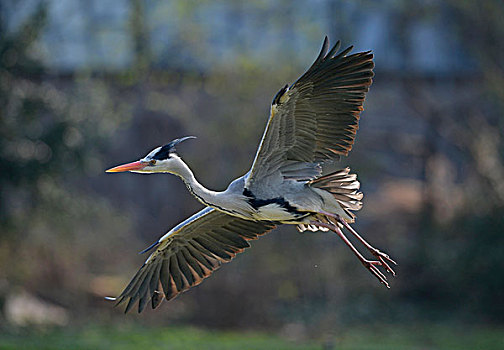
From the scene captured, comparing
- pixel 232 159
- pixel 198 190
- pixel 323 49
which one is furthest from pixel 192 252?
pixel 232 159

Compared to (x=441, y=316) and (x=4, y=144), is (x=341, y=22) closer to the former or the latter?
(x=441, y=316)

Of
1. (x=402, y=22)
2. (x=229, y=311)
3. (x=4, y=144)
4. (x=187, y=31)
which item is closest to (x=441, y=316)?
(x=229, y=311)

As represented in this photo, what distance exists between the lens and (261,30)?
50.6 ft

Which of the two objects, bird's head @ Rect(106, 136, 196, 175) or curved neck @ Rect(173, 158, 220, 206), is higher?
bird's head @ Rect(106, 136, 196, 175)

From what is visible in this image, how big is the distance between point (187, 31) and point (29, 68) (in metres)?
3.43

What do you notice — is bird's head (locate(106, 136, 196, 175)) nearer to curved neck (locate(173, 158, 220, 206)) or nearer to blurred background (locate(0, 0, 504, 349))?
curved neck (locate(173, 158, 220, 206))

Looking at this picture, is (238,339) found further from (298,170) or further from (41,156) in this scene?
(298,170)

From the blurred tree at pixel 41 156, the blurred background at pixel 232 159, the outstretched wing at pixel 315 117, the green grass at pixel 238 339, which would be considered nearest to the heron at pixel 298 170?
the outstretched wing at pixel 315 117

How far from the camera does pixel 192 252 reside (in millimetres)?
6898

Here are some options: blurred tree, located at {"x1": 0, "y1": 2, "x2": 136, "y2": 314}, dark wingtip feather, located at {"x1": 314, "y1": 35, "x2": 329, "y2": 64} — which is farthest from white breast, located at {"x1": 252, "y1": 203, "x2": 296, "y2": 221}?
blurred tree, located at {"x1": 0, "y1": 2, "x2": 136, "y2": 314}

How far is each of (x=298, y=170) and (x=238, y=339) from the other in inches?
225

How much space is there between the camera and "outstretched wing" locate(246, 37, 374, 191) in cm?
570

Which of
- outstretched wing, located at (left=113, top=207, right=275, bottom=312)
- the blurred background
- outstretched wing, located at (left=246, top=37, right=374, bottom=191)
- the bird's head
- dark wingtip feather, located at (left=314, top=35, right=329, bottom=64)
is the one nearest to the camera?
dark wingtip feather, located at (left=314, top=35, right=329, bottom=64)

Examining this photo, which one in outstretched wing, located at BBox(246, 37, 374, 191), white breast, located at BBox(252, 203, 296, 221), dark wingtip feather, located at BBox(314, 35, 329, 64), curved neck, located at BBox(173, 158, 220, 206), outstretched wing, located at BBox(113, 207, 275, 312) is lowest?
outstretched wing, located at BBox(113, 207, 275, 312)
